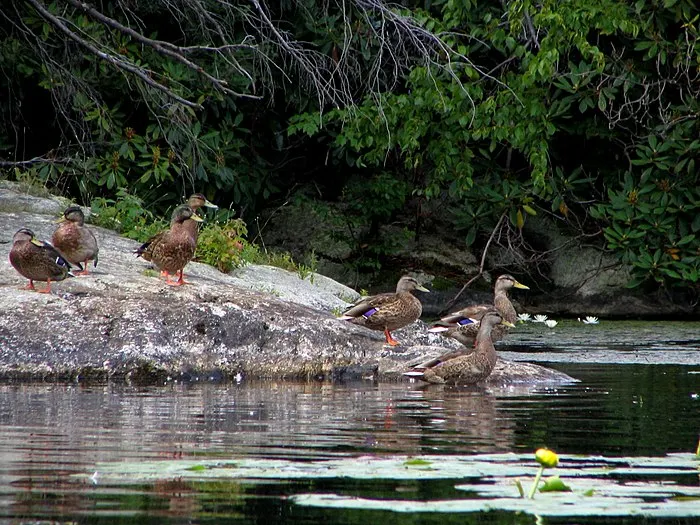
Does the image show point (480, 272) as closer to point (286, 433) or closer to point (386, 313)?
point (386, 313)

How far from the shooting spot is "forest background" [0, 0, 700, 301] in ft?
56.7

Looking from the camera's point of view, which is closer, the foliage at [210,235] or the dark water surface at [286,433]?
the dark water surface at [286,433]

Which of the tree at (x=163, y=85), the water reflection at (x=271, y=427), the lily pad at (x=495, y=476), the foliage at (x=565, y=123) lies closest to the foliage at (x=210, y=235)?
the tree at (x=163, y=85)

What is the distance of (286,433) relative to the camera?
6.85 metres

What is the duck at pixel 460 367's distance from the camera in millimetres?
10531

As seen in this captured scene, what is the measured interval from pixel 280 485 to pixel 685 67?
15063mm

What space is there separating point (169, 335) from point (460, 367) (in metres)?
2.52

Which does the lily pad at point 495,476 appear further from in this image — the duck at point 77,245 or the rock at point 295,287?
the rock at point 295,287

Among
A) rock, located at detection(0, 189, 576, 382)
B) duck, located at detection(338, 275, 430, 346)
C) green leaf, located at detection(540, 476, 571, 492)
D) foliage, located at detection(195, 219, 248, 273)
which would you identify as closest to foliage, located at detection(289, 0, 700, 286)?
foliage, located at detection(195, 219, 248, 273)

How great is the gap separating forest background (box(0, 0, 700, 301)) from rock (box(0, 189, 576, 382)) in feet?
16.7

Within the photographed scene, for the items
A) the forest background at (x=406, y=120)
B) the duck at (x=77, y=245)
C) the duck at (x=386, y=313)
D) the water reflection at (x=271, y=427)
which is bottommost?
the water reflection at (x=271, y=427)

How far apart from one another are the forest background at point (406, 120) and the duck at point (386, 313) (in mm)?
5014

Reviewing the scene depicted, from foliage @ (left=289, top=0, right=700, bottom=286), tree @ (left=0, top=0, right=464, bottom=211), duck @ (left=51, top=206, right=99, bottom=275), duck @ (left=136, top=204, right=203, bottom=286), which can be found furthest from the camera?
foliage @ (left=289, top=0, right=700, bottom=286)

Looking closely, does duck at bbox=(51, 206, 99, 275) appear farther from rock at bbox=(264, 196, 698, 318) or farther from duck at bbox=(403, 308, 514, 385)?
rock at bbox=(264, 196, 698, 318)
